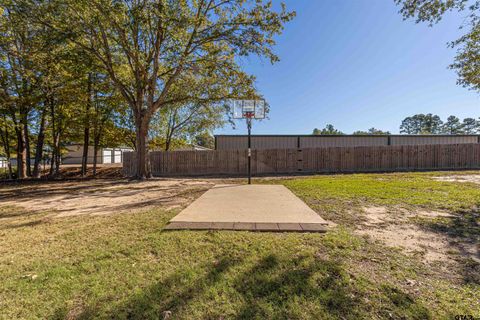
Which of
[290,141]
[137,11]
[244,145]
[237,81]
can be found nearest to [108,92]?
[137,11]

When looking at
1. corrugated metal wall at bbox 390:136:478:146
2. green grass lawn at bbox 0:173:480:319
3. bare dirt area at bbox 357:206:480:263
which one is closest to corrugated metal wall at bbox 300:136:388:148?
corrugated metal wall at bbox 390:136:478:146

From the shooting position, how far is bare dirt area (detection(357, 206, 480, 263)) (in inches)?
105

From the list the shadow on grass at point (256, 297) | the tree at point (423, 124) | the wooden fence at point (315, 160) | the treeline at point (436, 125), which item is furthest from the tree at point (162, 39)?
the tree at point (423, 124)

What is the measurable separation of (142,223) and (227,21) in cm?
896

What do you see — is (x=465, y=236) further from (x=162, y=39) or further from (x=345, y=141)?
(x=345, y=141)

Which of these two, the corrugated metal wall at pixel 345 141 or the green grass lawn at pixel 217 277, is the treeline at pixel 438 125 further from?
the green grass lawn at pixel 217 277

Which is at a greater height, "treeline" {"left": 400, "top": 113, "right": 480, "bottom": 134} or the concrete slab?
"treeline" {"left": 400, "top": 113, "right": 480, "bottom": 134}

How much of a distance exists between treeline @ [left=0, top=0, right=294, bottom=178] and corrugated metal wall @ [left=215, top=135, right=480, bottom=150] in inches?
230

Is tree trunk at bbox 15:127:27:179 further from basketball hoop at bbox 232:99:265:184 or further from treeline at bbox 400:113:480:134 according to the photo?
treeline at bbox 400:113:480:134

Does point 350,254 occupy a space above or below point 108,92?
below

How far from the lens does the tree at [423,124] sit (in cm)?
6303

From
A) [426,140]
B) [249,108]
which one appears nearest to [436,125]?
[426,140]

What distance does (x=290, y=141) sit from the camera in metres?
17.2

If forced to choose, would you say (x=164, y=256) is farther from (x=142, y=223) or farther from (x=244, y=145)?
(x=244, y=145)
